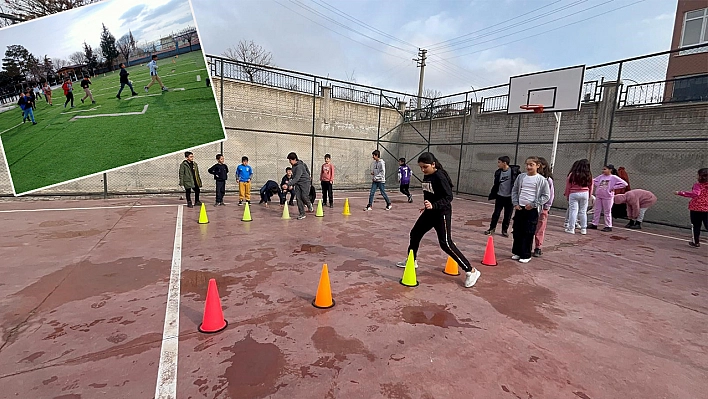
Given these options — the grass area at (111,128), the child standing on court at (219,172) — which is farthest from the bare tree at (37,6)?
the child standing on court at (219,172)

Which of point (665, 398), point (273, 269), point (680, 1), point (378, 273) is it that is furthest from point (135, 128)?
point (680, 1)

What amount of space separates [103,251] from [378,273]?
15.0 feet

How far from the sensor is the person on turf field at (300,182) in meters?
8.20

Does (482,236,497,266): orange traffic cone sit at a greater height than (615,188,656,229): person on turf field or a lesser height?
lesser

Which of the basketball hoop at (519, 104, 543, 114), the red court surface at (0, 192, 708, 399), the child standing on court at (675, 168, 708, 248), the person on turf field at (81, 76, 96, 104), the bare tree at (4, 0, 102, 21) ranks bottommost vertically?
the red court surface at (0, 192, 708, 399)

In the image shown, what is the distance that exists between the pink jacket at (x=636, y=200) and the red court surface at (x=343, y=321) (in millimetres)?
2664

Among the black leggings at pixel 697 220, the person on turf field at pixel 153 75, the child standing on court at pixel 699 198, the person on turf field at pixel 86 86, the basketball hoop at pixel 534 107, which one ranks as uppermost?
the person on turf field at pixel 153 75

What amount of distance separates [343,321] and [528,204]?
12.1 feet

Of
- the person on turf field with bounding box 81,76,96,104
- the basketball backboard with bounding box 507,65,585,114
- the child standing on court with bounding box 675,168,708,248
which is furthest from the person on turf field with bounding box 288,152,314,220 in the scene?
the child standing on court with bounding box 675,168,708,248

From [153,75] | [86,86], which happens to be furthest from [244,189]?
[86,86]

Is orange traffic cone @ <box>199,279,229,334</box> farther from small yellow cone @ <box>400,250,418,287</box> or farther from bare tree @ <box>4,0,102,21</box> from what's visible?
bare tree @ <box>4,0,102,21</box>

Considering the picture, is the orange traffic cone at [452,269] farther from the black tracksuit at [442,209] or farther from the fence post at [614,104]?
the fence post at [614,104]

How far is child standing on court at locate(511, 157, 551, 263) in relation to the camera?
202 inches

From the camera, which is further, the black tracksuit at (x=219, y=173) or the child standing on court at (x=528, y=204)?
the black tracksuit at (x=219, y=173)
